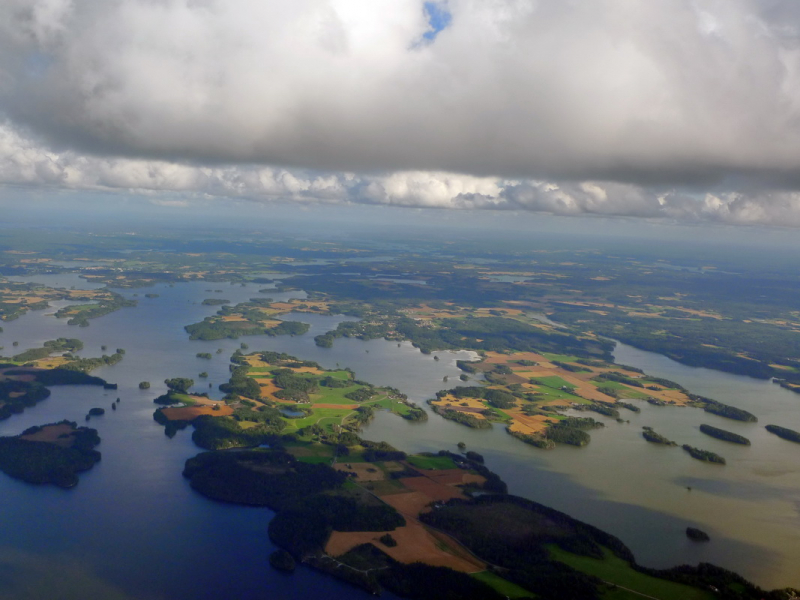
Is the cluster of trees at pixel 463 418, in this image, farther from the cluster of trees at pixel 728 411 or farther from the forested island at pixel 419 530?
the cluster of trees at pixel 728 411

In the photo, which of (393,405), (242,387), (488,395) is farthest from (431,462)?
(242,387)

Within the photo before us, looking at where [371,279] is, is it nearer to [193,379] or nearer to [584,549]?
[193,379]

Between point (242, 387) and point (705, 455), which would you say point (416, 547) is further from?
point (242, 387)

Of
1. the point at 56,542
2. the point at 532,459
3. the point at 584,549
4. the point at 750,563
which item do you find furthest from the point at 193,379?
the point at 750,563

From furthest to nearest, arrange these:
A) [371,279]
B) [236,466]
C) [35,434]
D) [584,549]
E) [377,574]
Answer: [371,279] → [35,434] → [236,466] → [584,549] → [377,574]

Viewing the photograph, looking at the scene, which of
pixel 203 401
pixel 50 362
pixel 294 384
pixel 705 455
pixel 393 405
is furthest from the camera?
pixel 50 362

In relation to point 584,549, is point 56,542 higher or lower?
lower

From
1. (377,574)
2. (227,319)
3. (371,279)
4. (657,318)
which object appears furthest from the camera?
(371,279)
